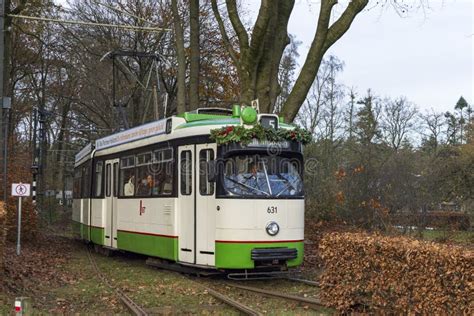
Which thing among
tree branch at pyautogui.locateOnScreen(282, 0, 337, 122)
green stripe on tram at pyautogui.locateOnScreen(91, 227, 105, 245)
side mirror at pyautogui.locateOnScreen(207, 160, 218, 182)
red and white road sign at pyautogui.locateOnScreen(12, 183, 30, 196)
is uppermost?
tree branch at pyautogui.locateOnScreen(282, 0, 337, 122)

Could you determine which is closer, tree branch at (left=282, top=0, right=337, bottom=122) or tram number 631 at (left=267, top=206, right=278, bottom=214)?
tram number 631 at (left=267, top=206, right=278, bottom=214)

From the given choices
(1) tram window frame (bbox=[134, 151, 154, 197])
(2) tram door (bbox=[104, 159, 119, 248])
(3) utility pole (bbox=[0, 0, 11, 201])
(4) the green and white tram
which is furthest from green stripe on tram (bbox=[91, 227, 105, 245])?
(4) the green and white tram

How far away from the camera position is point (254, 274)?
1177 cm

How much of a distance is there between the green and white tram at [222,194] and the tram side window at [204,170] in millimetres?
19

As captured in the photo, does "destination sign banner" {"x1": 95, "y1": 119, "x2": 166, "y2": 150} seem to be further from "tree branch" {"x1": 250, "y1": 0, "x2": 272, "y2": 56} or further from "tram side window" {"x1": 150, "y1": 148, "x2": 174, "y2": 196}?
"tree branch" {"x1": 250, "y1": 0, "x2": 272, "y2": 56}

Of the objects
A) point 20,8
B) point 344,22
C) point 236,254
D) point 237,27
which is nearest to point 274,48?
point 237,27

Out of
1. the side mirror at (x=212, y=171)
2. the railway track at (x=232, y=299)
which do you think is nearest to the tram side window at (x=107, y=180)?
the railway track at (x=232, y=299)

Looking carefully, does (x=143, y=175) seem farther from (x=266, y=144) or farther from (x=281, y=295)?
(x=281, y=295)

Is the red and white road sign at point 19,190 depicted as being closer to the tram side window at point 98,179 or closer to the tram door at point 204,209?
the tram side window at point 98,179

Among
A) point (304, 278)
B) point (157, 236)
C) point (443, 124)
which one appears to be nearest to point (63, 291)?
point (157, 236)

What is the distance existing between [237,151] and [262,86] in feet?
15.5

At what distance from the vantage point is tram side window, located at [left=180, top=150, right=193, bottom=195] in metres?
11.7

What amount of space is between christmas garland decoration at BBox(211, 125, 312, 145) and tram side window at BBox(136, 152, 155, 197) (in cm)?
271

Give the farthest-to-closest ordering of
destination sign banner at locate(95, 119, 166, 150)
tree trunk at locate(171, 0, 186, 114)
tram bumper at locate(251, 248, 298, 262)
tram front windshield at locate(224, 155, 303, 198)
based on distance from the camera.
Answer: tree trunk at locate(171, 0, 186, 114), destination sign banner at locate(95, 119, 166, 150), tram front windshield at locate(224, 155, 303, 198), tram bumper at locate(251, 248, 298, 262)
